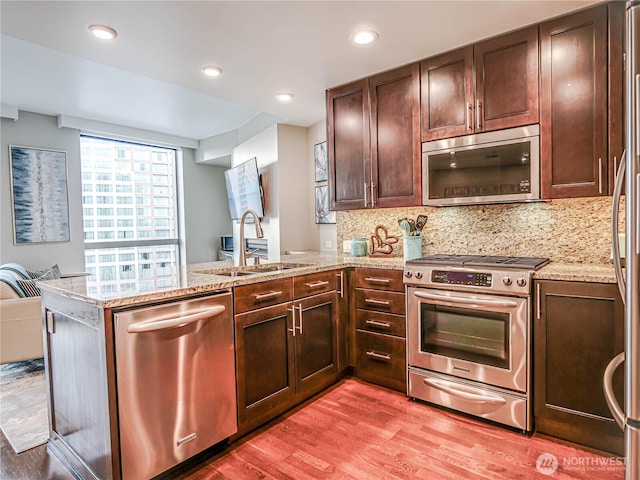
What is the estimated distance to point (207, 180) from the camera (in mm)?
7035

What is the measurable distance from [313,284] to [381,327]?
2.08 ft

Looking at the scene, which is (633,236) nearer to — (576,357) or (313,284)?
(576,357)

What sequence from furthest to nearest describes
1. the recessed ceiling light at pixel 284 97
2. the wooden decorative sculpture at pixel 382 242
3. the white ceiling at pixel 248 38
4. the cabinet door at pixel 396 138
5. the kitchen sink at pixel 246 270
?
1. the recessed ceiling light at pixel 284 97
2. the wooden decorative sculpture at pixel 382 242
3. the cabinet door at pixel 396 138
4. the kitchen sink at pixel 246 270
5. the white ceiling at pixel 248 38

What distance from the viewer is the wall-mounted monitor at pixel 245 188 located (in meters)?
4.91

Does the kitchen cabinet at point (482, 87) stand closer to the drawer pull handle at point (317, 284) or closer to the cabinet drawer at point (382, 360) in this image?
the drawer pull handle at point (317, 284)

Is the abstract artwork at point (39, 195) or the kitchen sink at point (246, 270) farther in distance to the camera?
the abstract artwork at point (39, 195)

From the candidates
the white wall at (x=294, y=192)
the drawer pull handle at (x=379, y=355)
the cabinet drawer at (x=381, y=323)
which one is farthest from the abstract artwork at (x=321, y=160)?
the drawer pull handle at (x=379, y=355)

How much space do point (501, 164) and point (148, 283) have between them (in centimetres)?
232

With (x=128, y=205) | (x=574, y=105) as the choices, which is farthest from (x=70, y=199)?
(x=574, y=105)

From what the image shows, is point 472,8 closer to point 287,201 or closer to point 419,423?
point 419,423

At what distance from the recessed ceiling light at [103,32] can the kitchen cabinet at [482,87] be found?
2.10 metres

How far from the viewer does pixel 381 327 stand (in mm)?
2744

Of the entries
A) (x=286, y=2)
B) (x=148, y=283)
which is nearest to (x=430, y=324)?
(x=148, y=283)

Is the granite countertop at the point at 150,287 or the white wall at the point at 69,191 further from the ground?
the white wall at the point at 69,191
